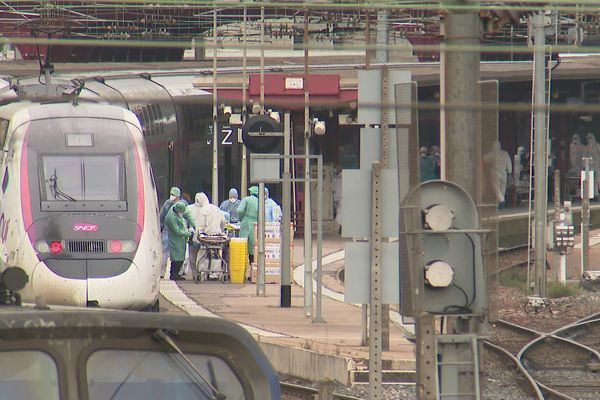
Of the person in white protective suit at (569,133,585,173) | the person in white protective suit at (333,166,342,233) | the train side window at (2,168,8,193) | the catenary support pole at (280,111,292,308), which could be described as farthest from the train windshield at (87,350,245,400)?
the person in white protective suit at (569,133,585,173)

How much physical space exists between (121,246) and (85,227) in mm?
502

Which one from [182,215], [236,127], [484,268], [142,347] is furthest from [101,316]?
[236,127]

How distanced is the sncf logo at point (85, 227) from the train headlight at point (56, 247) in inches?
10.6

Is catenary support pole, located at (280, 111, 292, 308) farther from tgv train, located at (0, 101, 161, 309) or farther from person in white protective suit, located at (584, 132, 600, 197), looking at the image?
person in white protective suit, located at (584, 132, 600, 197)

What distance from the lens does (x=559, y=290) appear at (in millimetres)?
22750

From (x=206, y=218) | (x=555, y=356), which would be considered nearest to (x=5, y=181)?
(x=206, y=218)

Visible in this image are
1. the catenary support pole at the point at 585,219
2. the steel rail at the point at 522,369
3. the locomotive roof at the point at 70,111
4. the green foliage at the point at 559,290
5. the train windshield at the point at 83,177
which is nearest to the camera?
the steel rail at the point at 522,369

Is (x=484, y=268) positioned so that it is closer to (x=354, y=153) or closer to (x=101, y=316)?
(x=101, y=316)

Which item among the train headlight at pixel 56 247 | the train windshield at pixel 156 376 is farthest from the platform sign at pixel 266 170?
the train windshield at pixel 156 376

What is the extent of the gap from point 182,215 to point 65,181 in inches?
247

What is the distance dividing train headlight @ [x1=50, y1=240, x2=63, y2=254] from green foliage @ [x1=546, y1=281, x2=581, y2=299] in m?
9.19

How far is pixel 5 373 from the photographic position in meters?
4.11

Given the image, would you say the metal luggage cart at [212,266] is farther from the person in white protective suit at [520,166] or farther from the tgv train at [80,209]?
the person in white protective suit at [520,166]

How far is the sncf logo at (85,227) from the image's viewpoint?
16828 mm
